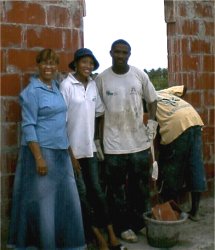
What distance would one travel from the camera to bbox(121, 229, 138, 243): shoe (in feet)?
16.2

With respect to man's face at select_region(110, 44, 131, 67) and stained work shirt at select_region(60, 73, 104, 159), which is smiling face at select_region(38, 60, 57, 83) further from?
man's face at select_region(110, 44, 131, 67)

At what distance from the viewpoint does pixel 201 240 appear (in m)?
5.09

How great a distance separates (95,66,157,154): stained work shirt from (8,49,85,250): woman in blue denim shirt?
66 centimetres

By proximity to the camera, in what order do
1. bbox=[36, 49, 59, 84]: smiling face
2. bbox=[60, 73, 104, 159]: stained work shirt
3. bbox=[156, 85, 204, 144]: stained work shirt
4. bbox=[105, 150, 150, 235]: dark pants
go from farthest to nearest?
bbox=[156, 85, 204, 144]: stained work shirt
bbox=[105, 150, 150, 235]: dark pants
bbox=[60, 73, 104, 159]: stained work shirt
bbox=[36, 49, 59, 84]: smiling face

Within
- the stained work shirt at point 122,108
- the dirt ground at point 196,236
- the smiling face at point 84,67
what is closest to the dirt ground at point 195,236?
the dirt ground at point 196,236

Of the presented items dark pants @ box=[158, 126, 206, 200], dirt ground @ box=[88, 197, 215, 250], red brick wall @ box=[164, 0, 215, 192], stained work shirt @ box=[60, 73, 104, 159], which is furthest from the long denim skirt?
red brick wall @ box=[164, 0, 215, 192]

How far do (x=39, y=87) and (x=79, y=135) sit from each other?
620 mm

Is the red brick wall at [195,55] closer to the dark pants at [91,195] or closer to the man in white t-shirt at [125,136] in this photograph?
the man in white t-shirt at [125,136]

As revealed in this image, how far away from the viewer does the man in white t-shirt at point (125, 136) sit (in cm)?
478

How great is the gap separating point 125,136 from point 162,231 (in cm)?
101

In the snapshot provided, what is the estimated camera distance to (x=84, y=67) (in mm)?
4469

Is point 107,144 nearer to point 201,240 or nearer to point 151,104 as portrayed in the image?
point 151,104

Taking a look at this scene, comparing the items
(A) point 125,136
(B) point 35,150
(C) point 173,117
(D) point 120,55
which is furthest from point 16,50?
(C) point 173,117

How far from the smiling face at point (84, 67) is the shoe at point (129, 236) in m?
1.66
